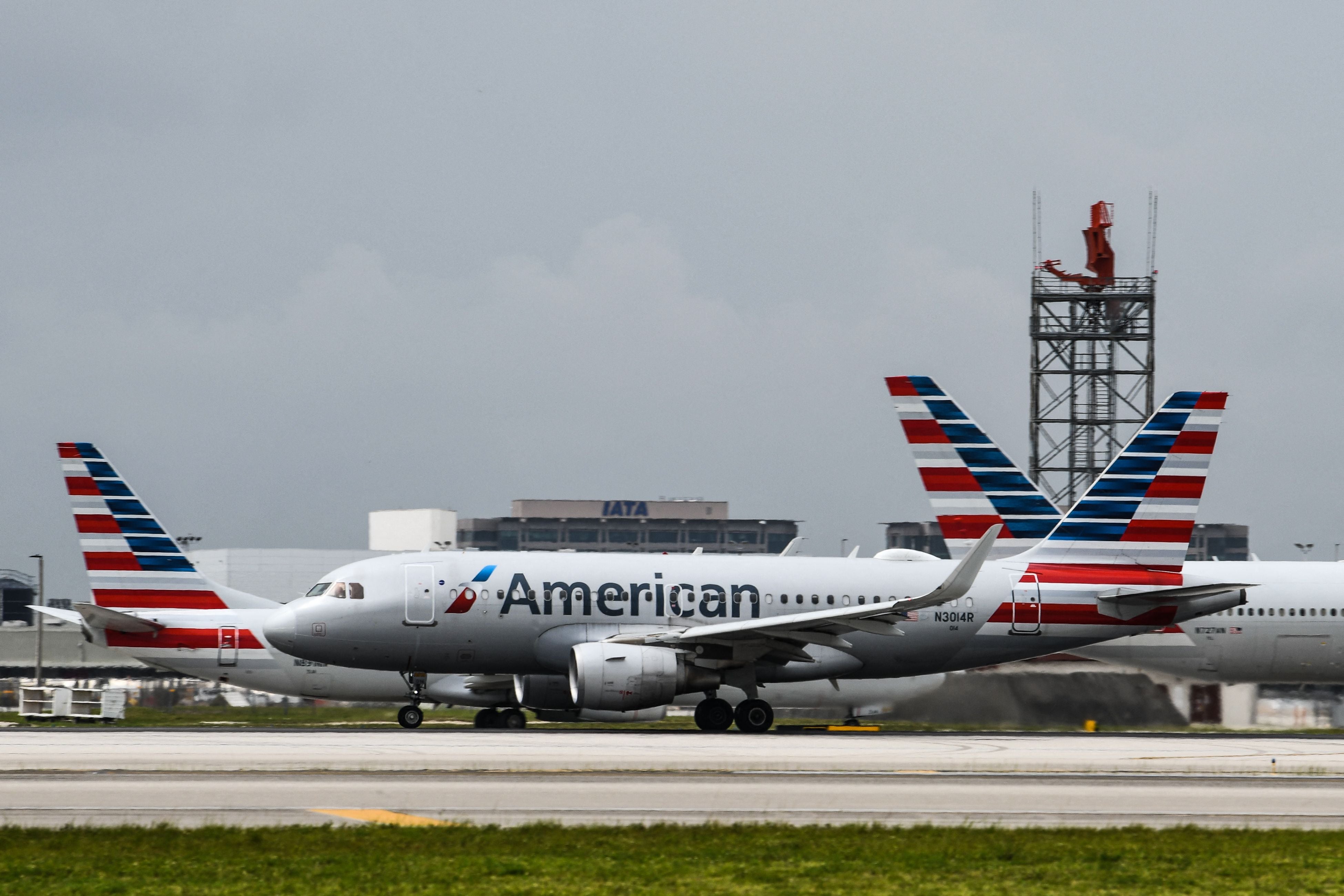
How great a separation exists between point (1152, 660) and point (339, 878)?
27.0 m

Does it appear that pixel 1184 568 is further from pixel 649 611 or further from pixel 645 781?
pixel 645 781

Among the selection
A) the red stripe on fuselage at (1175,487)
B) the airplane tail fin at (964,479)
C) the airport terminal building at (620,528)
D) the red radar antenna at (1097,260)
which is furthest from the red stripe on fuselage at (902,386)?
the airport terminal building at (620,528)

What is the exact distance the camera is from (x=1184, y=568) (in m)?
36.3

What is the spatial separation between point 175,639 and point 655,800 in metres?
21.8

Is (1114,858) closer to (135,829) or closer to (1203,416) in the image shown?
(135,829)

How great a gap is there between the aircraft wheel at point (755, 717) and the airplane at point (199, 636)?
14.5ft

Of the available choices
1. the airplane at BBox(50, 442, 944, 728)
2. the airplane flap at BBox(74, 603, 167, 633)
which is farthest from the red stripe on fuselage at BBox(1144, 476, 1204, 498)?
the airplane flap at BBox(74, 603, 167, 633)

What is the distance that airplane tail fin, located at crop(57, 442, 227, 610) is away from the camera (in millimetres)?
37875

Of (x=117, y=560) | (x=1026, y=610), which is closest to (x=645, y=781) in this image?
(x=1026, y=610)

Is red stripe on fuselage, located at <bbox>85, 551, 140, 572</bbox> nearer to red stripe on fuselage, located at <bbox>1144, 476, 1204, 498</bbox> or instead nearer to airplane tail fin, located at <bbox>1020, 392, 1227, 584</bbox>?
airplane tail fin, located at <bbox>1020, 392, 1227, 584</bbox>

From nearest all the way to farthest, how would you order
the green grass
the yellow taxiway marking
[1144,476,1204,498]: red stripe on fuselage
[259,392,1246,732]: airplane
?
the green grass < the yellow taxiway marking < [259,392,1246,732]: airplane < [1144,476,1204,498]: red stripe on fuselage

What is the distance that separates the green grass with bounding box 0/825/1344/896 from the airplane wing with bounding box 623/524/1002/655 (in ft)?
44.1

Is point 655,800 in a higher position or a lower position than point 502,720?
higher

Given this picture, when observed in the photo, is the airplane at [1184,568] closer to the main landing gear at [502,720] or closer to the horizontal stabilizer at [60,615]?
the main landing gear at [502,720]
